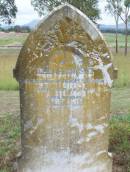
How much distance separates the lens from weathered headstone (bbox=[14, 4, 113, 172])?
4.72 m

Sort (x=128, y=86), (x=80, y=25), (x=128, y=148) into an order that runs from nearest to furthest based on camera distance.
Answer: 1. (x=80, y=25)
2. (x=128, y=148)
3. (x=128, y=86)

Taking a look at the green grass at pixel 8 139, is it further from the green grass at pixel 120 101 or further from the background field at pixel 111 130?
the green grass at pixel 120 101

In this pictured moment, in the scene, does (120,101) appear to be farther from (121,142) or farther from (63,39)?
(63,39)

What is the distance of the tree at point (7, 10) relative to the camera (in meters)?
12.1

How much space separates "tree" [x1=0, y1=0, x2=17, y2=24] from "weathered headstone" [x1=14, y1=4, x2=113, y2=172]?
7.47 meters

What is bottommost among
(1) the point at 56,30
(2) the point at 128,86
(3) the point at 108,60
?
(2) the point at 128,86

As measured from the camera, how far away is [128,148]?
595cm

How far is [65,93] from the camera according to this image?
189 inches

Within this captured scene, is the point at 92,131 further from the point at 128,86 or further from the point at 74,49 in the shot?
the point at 128,86

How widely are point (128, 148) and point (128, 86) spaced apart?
273 inches

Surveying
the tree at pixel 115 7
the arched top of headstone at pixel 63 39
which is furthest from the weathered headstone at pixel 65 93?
the tree at pixel 115 7

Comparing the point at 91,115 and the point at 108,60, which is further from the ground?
the point at 108,60

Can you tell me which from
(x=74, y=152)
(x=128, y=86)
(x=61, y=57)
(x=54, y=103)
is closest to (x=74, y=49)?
(x=61, y=57)

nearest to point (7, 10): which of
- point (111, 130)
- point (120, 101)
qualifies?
point (120, 101)
